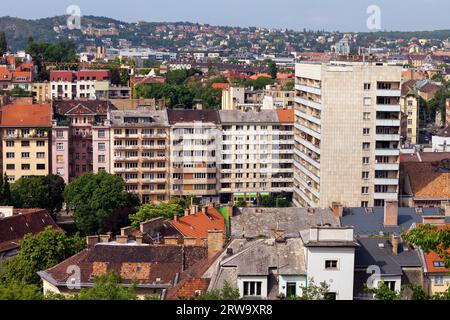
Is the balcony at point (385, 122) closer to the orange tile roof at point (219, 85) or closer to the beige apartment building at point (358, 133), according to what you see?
the beige apartment building at point (358, 133)

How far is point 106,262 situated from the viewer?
25438 mm

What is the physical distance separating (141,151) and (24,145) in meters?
6.73

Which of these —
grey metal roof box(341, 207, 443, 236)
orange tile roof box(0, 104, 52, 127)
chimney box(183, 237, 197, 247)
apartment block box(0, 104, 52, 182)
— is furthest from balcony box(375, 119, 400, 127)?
orange tile roof box(0, 104, 52, 127)

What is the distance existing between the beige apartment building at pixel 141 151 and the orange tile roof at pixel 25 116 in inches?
161

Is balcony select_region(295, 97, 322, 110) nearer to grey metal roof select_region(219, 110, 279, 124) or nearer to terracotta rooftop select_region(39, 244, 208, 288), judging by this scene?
grey metal roof select_region(219, 110, 279, 124)

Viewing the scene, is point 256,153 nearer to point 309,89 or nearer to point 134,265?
point 309,89

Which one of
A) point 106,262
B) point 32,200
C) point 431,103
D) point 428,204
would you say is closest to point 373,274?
point 106,262

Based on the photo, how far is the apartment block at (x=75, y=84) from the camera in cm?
8831

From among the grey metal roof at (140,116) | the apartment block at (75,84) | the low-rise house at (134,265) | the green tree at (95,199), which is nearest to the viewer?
the low-rise house at (134,265)

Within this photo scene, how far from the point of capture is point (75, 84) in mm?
89500

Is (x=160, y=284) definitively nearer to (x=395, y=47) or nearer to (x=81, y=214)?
(x=81, y=214)

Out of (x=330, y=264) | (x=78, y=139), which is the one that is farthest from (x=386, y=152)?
(x=330, y=264)

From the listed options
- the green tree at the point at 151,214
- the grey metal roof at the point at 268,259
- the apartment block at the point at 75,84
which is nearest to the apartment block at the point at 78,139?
the green tree at the point at 151,214
